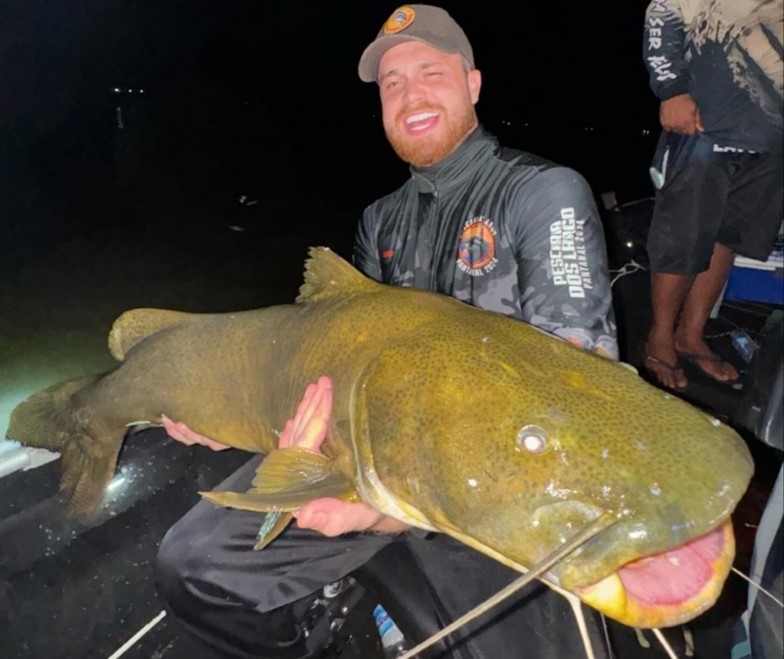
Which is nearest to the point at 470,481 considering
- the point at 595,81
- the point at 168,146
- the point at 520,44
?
the point at 168,146

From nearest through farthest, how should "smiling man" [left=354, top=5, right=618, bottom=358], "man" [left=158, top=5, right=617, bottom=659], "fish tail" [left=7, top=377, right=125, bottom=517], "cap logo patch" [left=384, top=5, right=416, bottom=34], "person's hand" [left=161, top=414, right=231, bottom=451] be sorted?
"man" [left=158, top=5, right=617, bottom=659], "smiling man" [left=354, top=5, right=618, bottom=358], "person's hand" [left=161, top=414, right=231, bottom=451], "fish tail" [left=7, top=377, right=125, bottom=517], "cap logo patch" [left=384, top=5, right=416, bottom=34]

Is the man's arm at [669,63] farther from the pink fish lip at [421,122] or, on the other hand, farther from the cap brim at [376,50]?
the pink fish lip at [421,122]

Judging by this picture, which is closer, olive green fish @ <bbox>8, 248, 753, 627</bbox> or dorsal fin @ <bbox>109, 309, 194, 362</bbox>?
olive green fish @ <bbox>8, 248, 753, 627</bbox>

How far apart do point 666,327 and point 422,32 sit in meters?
2.50

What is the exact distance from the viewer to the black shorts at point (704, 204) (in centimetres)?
249

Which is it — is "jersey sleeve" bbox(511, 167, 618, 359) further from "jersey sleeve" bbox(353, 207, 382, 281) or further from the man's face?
"jersey sleeve" bbox(353, 207, 382, 281)

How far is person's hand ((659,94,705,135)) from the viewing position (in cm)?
306

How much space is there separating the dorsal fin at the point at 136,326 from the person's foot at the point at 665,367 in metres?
2.99

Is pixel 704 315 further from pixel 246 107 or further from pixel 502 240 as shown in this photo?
pixel 246 107

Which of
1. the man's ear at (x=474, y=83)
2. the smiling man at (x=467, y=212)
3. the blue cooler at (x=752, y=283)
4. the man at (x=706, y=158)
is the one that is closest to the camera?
the man at (x=706, y=158)

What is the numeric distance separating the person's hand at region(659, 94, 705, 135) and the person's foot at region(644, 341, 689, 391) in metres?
1.48

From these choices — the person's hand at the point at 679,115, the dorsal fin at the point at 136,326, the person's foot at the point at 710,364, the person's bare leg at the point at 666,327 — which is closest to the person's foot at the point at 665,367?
the person's bare leg at the point at 666,327

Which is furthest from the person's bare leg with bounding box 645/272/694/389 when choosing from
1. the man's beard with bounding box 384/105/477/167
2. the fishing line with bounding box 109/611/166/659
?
the fishing line with bounding box 109/611/166/659

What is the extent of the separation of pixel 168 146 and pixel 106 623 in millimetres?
26430
